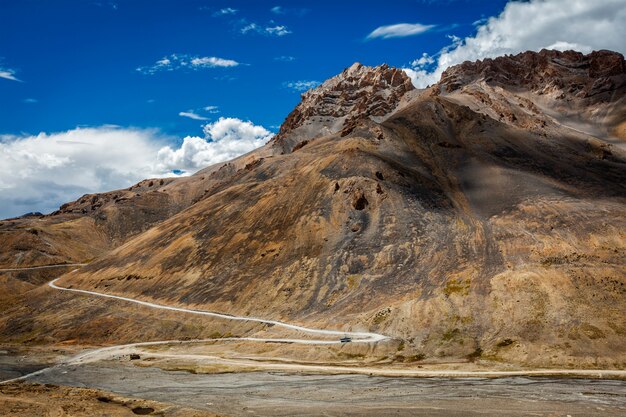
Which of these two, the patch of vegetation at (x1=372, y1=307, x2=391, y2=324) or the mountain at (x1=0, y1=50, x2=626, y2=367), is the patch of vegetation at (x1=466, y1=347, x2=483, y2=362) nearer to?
the mountain at (x1=0, y1=50, x2=626, y2=367)

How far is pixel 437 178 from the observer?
12400 centimetres

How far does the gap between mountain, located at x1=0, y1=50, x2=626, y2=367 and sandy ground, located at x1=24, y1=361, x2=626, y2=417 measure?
14.1 metres

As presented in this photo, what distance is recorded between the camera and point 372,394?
45438 mm

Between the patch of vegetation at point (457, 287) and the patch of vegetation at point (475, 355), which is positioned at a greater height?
the patch of vegetation at point (457, 287)

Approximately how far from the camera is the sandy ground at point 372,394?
3956cm

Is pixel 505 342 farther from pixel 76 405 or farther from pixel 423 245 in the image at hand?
pixel 76 405

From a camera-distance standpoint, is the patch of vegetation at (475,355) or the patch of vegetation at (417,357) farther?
the patch of vegetation at (417,357)

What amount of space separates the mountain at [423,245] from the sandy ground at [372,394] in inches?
556

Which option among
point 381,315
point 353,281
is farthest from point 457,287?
point 353,281

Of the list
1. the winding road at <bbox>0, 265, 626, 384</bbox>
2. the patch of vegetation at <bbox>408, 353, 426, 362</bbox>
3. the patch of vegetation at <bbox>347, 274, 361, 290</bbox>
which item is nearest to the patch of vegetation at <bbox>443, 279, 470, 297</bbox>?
the winding road at <bbox>0, 265, 626, 384</bbox>

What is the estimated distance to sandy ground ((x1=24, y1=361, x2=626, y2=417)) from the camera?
39562 millimetres

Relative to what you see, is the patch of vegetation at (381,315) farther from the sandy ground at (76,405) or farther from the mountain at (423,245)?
the sandy ground at (76,405)

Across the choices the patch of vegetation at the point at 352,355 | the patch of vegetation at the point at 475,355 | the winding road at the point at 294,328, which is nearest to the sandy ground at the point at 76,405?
the patch of vegetation at the point at 352,355

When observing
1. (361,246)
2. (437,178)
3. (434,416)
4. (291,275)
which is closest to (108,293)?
(291,275)
